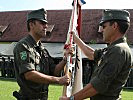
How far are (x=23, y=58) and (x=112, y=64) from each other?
128 centimetres

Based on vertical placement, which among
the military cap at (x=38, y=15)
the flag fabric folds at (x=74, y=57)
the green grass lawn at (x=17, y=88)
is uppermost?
the military cap at (x=38, y=15)

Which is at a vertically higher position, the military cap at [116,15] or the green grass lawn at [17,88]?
the military cap at [116,15]

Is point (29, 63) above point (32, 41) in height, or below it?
below

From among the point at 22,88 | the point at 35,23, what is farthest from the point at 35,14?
the point at 22,88

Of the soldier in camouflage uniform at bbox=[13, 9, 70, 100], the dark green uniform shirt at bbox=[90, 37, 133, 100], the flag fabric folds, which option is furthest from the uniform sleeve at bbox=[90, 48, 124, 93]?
the flag fabric folds

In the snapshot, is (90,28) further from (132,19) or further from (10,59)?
(10,59)

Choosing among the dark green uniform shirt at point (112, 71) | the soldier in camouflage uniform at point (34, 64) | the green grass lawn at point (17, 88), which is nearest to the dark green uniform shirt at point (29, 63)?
the soldier in camouflage uniform at point (34, 64)

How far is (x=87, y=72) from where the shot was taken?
74.6ft

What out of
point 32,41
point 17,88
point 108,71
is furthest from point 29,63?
point 17,88

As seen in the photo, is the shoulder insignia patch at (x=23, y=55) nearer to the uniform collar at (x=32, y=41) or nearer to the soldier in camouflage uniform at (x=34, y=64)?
the soldier in camouflage uniform at (x=34, y=64)

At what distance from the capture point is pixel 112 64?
366cm

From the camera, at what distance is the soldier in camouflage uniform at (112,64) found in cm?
367

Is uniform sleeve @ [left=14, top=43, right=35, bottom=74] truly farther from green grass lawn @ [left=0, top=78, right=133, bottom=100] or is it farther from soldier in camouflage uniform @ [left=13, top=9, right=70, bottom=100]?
green grass lawn @ [left=0, top=78, right=133, bottom=100]

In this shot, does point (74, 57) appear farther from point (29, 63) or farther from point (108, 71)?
point (108, 71)
